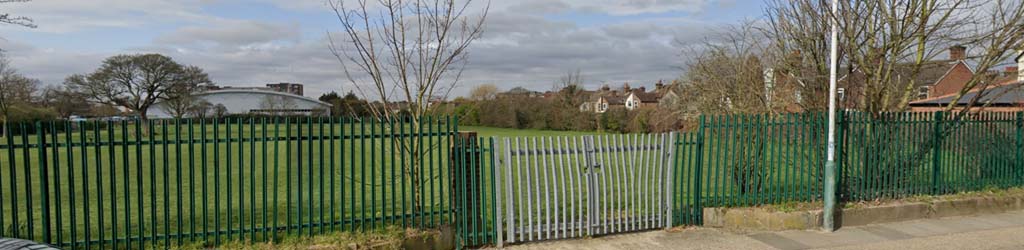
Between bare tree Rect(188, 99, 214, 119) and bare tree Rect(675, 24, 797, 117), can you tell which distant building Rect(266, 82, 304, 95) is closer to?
bare tree Rect(188, 99, 214, 119)

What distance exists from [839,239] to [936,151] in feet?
9.09

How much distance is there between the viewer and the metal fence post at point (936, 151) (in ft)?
26.5

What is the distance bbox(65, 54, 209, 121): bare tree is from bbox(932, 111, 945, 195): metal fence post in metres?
50.2

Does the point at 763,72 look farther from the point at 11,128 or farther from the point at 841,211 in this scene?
the point at 11,128

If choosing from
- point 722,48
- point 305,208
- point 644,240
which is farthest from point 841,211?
point 305,208

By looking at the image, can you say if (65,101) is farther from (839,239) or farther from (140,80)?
(839,239)

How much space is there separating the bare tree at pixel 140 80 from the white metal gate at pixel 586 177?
48.6 meters

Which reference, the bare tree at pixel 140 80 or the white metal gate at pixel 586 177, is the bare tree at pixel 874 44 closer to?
the white metal gate at pixel 586 177

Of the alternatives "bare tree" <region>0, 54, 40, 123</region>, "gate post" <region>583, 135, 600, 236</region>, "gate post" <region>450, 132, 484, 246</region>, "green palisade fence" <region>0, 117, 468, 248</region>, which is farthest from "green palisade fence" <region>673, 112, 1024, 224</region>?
"bare tree" <region>0, 54, 40, 123</region>

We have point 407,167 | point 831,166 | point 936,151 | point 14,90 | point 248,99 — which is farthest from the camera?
point 248,99

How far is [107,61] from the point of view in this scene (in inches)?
1832

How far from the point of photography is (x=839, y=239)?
6504mm

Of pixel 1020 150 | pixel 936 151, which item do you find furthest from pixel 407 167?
pixel 1020 150

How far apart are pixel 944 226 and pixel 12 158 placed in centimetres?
905
